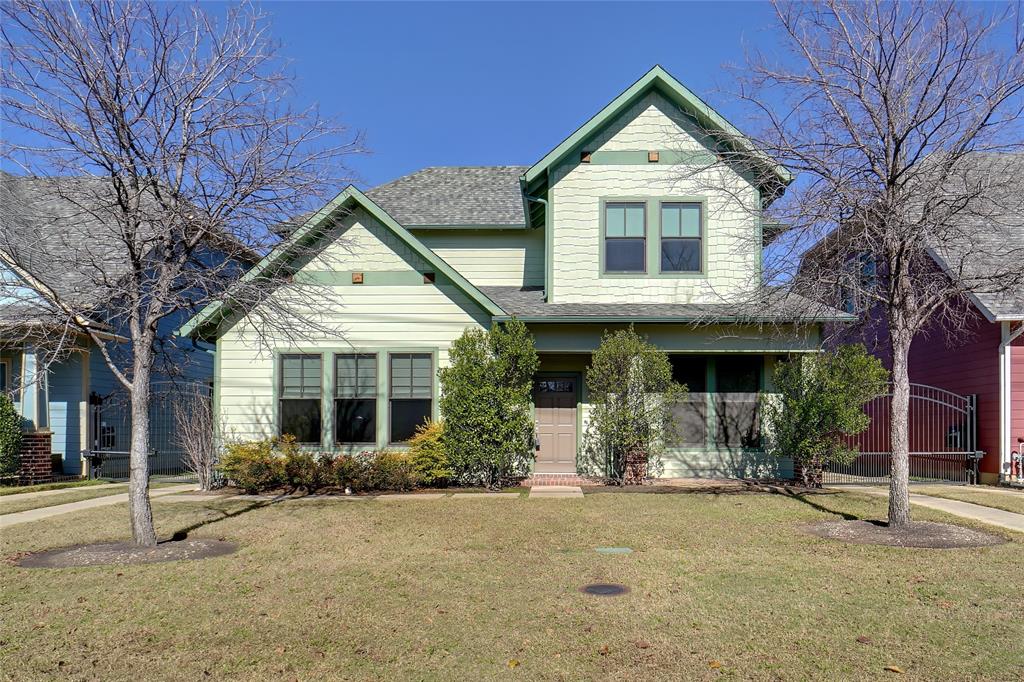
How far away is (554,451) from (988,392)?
8935mm

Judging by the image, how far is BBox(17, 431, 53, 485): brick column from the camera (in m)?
17.3

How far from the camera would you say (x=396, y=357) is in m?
16.8

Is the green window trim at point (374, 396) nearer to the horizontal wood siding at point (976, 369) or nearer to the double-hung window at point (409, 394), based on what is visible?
the double-hung window at point (409, 394)

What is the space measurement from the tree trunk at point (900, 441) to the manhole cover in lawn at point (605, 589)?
192 inches

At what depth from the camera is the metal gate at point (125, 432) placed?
18.5 meters

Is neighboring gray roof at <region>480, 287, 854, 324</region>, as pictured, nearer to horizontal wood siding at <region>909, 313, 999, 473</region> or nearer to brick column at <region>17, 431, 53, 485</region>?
horizontal wood siding at <region>909, 313, 999, 473</region>

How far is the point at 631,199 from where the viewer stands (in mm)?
17203

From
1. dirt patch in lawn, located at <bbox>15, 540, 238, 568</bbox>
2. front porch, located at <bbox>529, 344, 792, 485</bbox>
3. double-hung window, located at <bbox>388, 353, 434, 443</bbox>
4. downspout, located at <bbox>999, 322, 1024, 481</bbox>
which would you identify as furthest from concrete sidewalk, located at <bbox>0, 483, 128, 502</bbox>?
downspout, located at <bbox>999, 322, 1024, 481</bbox>

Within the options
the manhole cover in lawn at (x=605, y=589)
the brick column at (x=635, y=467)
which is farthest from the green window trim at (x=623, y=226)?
the manhole cover in lawn at (x=605, y=589)

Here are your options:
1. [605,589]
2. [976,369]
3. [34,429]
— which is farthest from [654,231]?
[34,429]

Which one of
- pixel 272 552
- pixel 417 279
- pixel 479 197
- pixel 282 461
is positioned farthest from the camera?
pixel 479 197

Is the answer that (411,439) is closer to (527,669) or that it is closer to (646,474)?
(646,474)

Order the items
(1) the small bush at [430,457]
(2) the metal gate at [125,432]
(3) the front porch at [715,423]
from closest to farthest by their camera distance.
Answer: (1) the small bush at [430,457] → (3) the front porch at [715,423] → (2) the metal gate at [125,432]

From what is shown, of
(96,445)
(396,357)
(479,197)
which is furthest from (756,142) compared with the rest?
(96,445)
